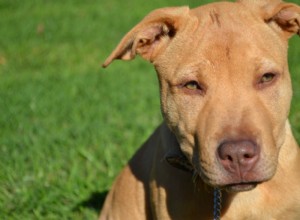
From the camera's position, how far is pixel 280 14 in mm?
4148

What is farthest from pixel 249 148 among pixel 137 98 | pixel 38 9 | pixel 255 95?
pixel 38 9

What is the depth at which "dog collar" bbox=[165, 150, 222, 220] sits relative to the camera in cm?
414

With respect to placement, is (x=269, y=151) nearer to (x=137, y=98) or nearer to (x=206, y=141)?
(x=206, y=141)

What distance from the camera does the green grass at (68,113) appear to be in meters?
6.11

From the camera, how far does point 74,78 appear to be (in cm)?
974

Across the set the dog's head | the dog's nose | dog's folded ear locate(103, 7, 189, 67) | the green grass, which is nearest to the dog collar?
the dog's head

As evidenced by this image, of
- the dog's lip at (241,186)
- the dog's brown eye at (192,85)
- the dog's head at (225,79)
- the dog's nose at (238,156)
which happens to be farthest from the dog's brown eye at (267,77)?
the dog's lip at (241,186)

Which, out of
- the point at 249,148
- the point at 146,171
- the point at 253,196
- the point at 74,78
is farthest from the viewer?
the point at 74,78

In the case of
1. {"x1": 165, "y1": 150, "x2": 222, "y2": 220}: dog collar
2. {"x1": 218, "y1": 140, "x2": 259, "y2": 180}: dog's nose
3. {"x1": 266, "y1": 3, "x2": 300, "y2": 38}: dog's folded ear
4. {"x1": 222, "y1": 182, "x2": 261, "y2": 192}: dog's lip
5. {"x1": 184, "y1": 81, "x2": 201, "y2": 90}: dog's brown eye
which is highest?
{"x1": 266, "y1": 3, "x2": 300, "y2": 38}: dog's folded ear

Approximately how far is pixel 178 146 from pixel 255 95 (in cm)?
86

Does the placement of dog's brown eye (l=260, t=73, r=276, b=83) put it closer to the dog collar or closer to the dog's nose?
the dog's nose

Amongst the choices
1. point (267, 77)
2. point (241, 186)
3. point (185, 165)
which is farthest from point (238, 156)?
point (185, 165)

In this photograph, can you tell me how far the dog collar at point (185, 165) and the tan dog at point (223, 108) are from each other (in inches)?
0.4

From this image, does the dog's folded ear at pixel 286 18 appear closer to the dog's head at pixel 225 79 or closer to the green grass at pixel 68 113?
the dog's head at pixel 225 79
